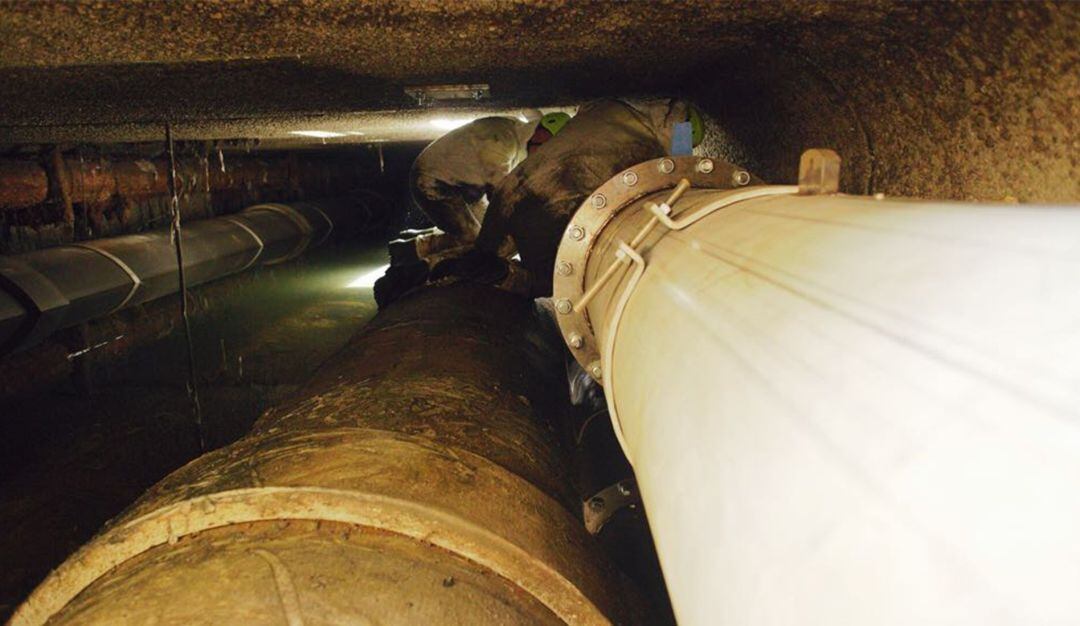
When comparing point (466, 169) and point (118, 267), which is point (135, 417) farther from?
Result: point (466, 169)

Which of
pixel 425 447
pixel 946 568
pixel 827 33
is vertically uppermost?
pixel 827 33

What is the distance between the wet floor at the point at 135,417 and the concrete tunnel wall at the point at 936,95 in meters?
1.99

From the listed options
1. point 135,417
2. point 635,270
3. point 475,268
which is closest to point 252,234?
point 135,417

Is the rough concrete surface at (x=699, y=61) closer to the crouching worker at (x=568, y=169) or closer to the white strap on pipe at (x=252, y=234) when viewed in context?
the crouching worker at (x=568, y=169)

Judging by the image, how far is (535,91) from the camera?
3168 mm

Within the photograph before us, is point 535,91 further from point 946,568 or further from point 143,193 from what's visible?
point 143,193

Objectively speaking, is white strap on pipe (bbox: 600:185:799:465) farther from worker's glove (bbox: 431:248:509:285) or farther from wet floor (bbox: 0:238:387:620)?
worker's glove (bbox: 431:248:509:285)

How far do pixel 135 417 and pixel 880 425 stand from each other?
4.54m

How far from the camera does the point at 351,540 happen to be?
109 cm

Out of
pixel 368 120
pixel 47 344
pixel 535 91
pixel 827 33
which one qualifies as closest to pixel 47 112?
pixel 368 120

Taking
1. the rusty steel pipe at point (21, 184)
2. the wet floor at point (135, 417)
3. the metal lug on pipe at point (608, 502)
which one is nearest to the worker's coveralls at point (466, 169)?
the wet floor at point (135, 417)

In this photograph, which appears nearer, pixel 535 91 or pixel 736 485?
pixel 736 485

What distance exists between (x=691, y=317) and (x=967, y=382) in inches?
18.5

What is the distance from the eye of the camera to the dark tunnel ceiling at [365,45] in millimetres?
1482
